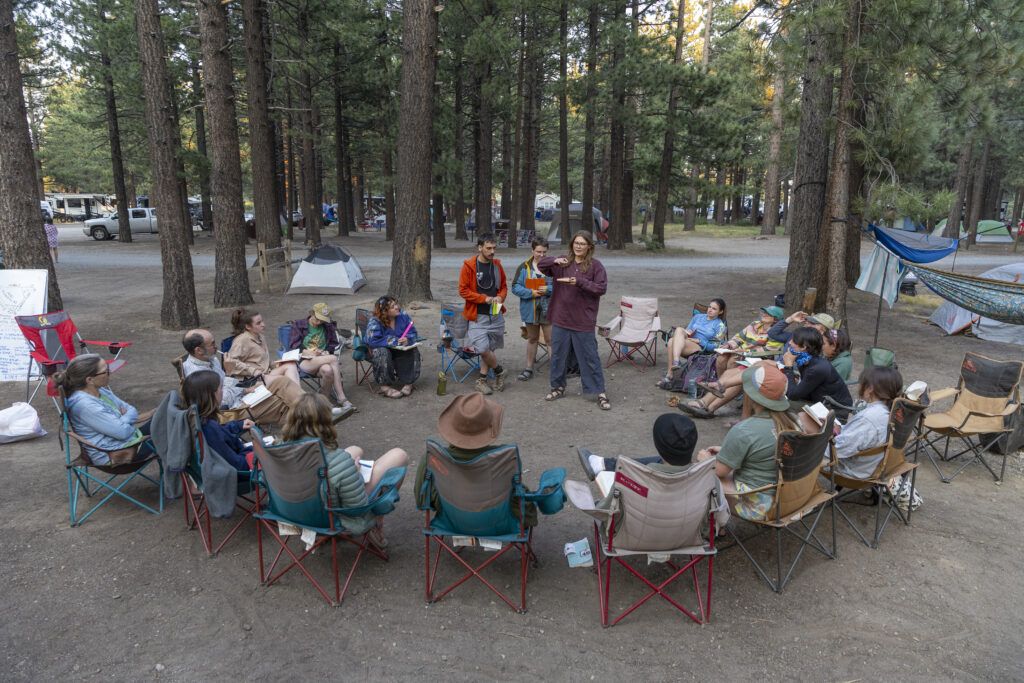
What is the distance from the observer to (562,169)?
1988 cm

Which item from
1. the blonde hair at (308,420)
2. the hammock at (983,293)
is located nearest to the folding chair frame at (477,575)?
the blonde hair at (308,420)

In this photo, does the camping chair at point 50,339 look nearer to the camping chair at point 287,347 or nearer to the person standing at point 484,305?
the camping chair at point 287,347

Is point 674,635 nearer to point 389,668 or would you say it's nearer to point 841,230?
point 389,668

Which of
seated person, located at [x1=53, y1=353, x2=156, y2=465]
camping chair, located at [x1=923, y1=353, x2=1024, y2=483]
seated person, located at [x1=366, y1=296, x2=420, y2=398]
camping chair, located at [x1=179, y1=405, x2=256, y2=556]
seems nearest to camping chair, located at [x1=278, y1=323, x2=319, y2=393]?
seated person, located at [x1=366, y1=296, x2=420, y2=398]

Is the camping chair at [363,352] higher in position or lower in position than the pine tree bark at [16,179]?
lower

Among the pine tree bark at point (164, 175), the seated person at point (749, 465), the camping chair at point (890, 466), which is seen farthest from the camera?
the pine tree bark at point (164, 175)

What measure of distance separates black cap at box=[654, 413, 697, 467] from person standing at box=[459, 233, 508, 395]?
3558 mm

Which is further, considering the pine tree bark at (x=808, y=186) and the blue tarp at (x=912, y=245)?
the pine tree bark at (x=808, y=186)

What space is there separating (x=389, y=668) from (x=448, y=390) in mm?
4004

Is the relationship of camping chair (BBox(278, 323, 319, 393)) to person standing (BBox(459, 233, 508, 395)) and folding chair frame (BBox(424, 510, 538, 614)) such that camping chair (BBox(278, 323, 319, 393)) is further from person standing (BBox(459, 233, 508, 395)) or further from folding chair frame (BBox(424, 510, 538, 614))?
folding chair frame (BBox(424, 510, 538, 614))

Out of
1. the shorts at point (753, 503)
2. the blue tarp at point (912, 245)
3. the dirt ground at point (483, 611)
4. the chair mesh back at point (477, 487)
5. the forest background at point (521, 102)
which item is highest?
the forest background at point (521, 102)

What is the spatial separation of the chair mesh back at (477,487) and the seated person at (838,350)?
11.0 ft

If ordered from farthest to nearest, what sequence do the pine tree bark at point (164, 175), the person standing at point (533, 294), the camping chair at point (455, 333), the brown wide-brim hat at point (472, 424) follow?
the pine tree bark at point (164, 175) < the person standing at point (533, 294) < the camping chair at point (455, 333) < the brown wide-brim hat at point (472, 424)

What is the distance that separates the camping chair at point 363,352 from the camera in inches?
257
